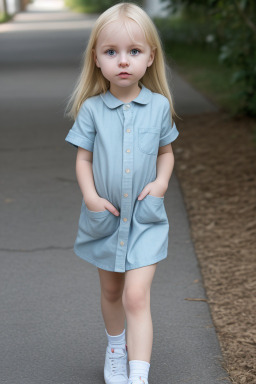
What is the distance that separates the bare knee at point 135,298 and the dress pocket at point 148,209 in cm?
27

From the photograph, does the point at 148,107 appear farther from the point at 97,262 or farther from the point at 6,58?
the point at 6,58

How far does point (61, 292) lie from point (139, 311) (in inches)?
56.9

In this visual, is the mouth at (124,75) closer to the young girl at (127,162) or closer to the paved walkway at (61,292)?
the young girl at (127,162)

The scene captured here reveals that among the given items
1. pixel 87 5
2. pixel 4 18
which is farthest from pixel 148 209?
pixel 87 5

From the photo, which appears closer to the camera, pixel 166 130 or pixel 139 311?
pixel 139 311

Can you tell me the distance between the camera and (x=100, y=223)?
3150 millimetres

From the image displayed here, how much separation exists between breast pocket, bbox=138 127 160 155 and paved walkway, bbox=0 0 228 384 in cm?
105

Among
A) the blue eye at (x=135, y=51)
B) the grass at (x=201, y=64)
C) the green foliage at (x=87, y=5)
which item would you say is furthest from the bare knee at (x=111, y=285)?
the green foliage at (x=87, y=5)

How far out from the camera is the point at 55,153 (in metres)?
8.50

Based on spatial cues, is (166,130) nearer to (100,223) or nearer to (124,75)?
(124,75)

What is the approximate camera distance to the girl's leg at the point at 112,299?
3.30 metres

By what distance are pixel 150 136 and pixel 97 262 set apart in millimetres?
556

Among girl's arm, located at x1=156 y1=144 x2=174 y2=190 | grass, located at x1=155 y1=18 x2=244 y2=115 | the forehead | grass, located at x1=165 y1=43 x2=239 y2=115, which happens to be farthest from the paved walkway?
grass, located at x1=165 y1=43 x2=239 y2=115

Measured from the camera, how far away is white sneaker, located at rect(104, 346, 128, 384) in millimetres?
3348
